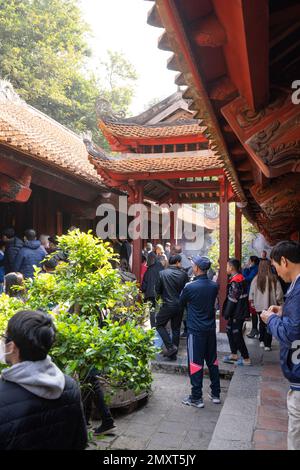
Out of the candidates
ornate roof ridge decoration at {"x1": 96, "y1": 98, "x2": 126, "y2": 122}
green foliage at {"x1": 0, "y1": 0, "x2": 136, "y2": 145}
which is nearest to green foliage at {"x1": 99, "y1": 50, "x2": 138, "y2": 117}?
green foliage at {"x1": 0, "y1": 0, "x2": 136, "y2": 145}

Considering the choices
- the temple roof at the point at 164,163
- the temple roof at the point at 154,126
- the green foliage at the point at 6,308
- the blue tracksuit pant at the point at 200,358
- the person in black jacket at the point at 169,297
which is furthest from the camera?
the temple roof at the point at 154,126

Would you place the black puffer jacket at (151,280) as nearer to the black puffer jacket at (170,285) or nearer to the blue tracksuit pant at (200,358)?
the black puffer jacket at (170,285)

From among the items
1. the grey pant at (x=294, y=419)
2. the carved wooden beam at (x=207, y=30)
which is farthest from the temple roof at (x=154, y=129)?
the carved wooden beam at (x=207, y=30)

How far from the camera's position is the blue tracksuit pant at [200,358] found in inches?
193

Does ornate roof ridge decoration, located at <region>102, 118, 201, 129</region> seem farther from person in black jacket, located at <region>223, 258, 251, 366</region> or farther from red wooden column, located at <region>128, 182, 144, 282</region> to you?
person in black jacket, located at <region>223, 258, 251, 366</region>

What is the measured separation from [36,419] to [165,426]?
312 centimetres

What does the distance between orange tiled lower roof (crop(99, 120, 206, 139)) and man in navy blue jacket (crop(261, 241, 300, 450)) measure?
6.60 m

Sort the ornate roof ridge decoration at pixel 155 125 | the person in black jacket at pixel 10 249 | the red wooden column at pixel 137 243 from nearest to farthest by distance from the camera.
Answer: the person in black jacket at pixel 10 249 < the red wooden column at pixel 137 243 < the ornate roof ridge decoration at pixel 155 125

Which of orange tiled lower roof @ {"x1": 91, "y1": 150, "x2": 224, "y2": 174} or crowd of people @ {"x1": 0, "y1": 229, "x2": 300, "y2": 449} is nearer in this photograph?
crowd of people @ {"x1": 0, "y1": 229, "x2": 300, "y2": 449}

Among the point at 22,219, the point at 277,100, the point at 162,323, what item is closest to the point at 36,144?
the point at 22,219

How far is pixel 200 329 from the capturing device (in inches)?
197

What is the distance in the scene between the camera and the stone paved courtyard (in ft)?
13.1

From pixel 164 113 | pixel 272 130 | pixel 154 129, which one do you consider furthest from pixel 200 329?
pixel 164 113

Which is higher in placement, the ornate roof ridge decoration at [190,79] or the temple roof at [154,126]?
the temple roof at [154,126]
